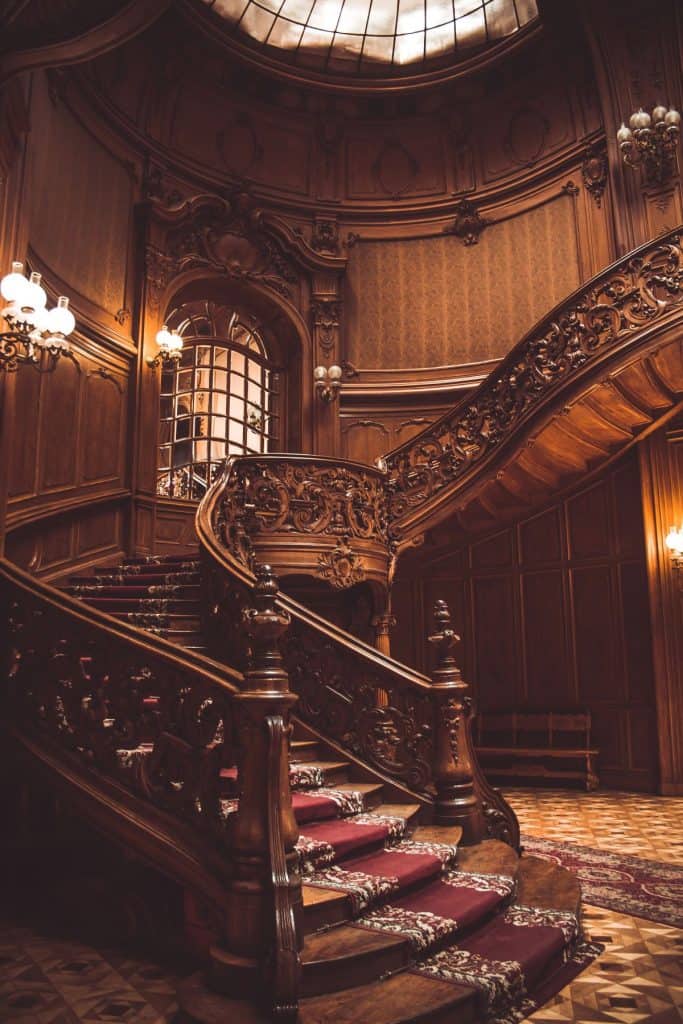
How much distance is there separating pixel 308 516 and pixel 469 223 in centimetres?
535

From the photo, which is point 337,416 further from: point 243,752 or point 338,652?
point 243,752

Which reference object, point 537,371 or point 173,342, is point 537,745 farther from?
Result: point 173,342

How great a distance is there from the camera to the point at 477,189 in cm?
1038

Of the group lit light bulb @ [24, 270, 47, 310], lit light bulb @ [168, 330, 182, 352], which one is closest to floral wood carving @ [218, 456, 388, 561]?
lit light bulb @ [24, 270, 47, 310]

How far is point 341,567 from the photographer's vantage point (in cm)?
707

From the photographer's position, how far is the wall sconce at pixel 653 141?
8.21 m

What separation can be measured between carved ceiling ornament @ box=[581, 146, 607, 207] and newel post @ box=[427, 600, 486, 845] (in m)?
7.27

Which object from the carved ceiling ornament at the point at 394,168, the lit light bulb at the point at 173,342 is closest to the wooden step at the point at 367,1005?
the lit light bulb at the point at 173,342

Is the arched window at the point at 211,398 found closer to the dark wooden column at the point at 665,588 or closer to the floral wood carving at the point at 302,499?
the floral wood carving at the point at 302,499

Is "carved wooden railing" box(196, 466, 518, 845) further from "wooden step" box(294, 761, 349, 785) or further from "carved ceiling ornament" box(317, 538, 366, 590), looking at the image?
"carved ceiling ornament" box(317, 538, 366, 590)

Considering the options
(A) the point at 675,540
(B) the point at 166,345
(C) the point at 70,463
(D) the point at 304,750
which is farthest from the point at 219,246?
(D) the point at 304,750

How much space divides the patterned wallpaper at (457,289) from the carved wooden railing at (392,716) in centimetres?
621

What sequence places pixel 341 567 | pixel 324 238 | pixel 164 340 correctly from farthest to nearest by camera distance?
pixel 324 238
pixel 164 340
pixel 341 567

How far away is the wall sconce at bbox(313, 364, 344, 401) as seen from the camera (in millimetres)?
9828
